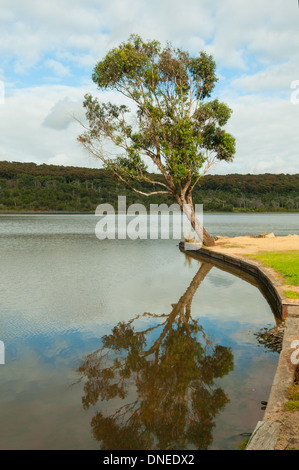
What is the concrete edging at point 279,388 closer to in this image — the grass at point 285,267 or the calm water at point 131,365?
the calm water at point 131,365

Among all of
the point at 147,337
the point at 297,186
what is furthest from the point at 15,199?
the point at 147,337

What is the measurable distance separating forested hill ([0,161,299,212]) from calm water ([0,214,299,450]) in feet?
407

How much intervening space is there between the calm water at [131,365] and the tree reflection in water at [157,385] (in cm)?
2

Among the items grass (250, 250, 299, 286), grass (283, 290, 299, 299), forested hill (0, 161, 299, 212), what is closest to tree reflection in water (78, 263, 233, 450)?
grass (283, 290, 299, 299)

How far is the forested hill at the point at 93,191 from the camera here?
147375 millimetres

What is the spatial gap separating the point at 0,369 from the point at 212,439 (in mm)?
4358

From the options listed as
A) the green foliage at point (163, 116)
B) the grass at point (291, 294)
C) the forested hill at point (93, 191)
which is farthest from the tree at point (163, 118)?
the forested hill at point (93, 191)

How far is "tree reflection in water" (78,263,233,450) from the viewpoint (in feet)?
16.6

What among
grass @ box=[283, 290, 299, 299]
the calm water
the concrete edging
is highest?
grass @ box=[283, 290, 299, 299]

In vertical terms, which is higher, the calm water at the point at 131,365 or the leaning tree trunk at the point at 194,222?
the leaning tree trunk at the point at 194,222

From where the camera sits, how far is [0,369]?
730 cm

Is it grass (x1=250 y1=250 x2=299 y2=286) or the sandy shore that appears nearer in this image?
grass (x1=250 y1=250 x2=299 y2=286)

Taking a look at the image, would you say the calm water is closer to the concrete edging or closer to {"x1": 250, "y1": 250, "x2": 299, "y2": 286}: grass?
the concrete edging

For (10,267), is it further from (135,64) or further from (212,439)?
(212,439)
